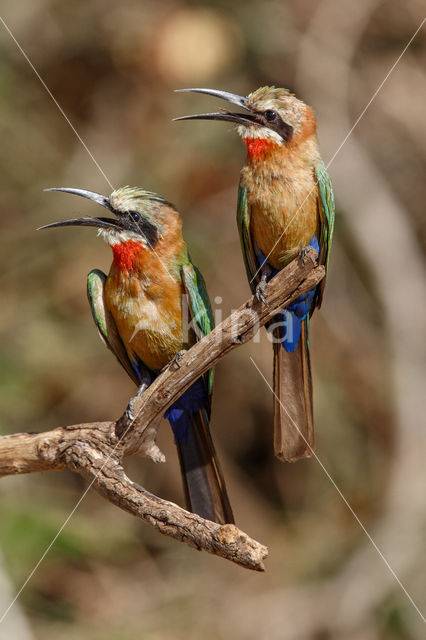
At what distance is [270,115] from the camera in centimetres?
327

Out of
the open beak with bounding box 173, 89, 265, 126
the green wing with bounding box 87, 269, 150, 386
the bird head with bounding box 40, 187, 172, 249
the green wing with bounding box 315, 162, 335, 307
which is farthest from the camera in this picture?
the green wing with bounding box 87, 269, 150, 386

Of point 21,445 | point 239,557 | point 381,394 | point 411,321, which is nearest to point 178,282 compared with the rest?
point 21,445

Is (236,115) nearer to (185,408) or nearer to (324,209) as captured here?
(324,209)

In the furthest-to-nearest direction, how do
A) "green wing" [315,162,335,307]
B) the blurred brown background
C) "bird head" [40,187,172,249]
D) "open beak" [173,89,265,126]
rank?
the blurred brown background, "bird head" [40,187,172,249], "green wing" [315,162,335,307], "open beak" [173,89,265,126]

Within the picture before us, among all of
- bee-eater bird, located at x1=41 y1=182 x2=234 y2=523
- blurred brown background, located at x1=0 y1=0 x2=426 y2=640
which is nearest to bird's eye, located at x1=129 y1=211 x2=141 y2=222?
bee-eater bird, located at x1=41 y1=182 x2=234 y2=523

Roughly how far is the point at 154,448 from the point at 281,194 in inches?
45.0

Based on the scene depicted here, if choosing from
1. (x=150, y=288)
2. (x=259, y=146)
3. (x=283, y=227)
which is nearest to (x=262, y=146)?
(x=259, y=146)

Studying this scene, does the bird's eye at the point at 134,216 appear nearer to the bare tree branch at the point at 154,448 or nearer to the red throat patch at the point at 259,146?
the red throat patch at the point at 259,146

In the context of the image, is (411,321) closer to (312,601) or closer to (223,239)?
(223,239)

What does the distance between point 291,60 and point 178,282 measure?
3589 mm

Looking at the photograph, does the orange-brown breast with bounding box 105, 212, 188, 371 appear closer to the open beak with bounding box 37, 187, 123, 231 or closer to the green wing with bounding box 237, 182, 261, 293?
the open beak with bounding box 37, 187, 123, 231

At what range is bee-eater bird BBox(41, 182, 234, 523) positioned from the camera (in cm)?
349

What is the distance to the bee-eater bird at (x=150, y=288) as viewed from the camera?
3.49 metres

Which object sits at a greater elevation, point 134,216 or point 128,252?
point 134,216
